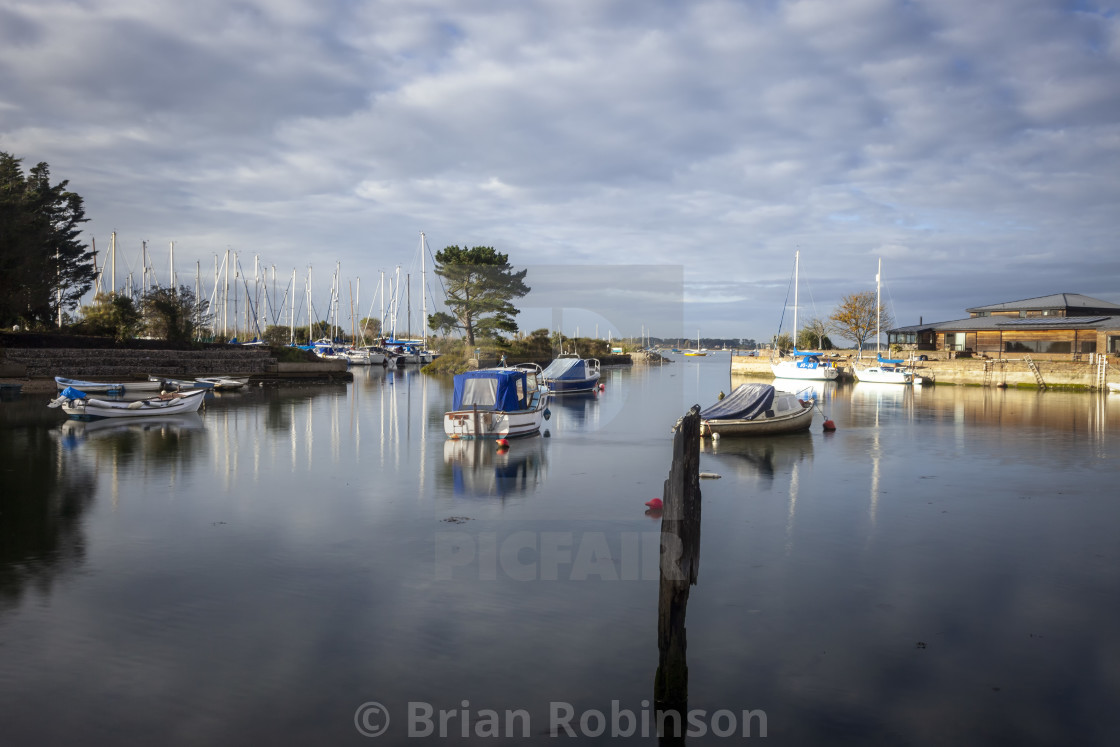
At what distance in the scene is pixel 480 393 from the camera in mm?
24797

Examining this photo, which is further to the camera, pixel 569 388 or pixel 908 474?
pixel 569 388

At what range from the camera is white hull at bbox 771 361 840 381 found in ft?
217

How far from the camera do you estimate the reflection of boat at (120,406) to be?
28516 mm

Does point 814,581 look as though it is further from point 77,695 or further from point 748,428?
point 748,428

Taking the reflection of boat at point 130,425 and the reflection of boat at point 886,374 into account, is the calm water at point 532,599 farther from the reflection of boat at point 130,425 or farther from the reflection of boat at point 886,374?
the reflection of boat at point 886,374

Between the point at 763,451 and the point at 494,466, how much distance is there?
880 cm

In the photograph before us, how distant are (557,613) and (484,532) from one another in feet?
13.5

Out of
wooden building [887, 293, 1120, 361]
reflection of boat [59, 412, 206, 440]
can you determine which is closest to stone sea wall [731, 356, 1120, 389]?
wooden building [887, 293, 1120, 361]

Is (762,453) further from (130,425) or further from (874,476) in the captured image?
(130,425)

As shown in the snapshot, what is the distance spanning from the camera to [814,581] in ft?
35.7

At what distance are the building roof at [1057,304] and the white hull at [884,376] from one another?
17389 millimetres

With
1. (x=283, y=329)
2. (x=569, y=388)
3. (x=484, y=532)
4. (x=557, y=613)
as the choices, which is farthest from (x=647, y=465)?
(x=283, y=329)

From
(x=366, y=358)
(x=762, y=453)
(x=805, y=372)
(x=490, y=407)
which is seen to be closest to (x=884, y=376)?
(x=805, y=372)

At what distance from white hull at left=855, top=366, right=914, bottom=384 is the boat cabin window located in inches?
1744
